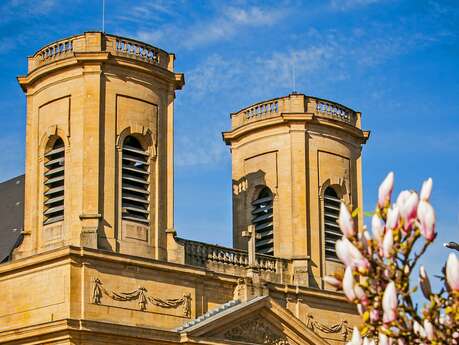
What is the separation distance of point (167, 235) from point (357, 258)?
73.3 feet

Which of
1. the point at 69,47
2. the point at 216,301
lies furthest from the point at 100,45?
the point at 216,301

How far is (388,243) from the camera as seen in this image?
10.1 metres

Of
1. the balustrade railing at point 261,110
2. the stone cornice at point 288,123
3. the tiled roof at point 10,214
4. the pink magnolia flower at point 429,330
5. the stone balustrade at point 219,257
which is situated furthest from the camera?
the balustrade railing at point 261,110

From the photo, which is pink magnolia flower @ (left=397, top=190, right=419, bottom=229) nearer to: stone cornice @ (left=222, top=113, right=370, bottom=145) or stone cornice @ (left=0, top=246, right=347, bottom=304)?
stone cornice @ (left=0, top=246, right=347, bottom=304)

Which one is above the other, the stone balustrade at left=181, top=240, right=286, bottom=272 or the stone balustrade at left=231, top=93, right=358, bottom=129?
the stone balustrade at left=231, top=93, right=358, bottom=129

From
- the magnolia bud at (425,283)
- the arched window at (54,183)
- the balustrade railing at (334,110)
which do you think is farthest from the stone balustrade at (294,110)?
the magnolia bud at (425,283)

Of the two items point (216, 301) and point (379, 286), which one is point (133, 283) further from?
point (379, 286)

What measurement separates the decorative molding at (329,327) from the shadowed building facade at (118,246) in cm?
4

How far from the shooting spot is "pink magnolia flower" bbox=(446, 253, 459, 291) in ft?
32.9

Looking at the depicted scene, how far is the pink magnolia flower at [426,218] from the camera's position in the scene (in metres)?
10.0

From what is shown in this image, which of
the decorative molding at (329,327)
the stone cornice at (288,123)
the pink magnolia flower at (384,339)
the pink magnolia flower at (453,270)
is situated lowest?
the pink magnolia flower at (384,339)

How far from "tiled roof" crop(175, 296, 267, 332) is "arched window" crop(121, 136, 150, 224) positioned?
3.06 meters

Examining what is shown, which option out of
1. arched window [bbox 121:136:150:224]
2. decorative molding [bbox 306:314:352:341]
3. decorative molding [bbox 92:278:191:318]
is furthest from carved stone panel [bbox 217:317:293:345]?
arched window [bbox 121:136:150:224]

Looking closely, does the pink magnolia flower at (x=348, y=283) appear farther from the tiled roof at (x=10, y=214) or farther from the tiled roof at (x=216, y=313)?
the tiled roof at (x=10, y=214)
